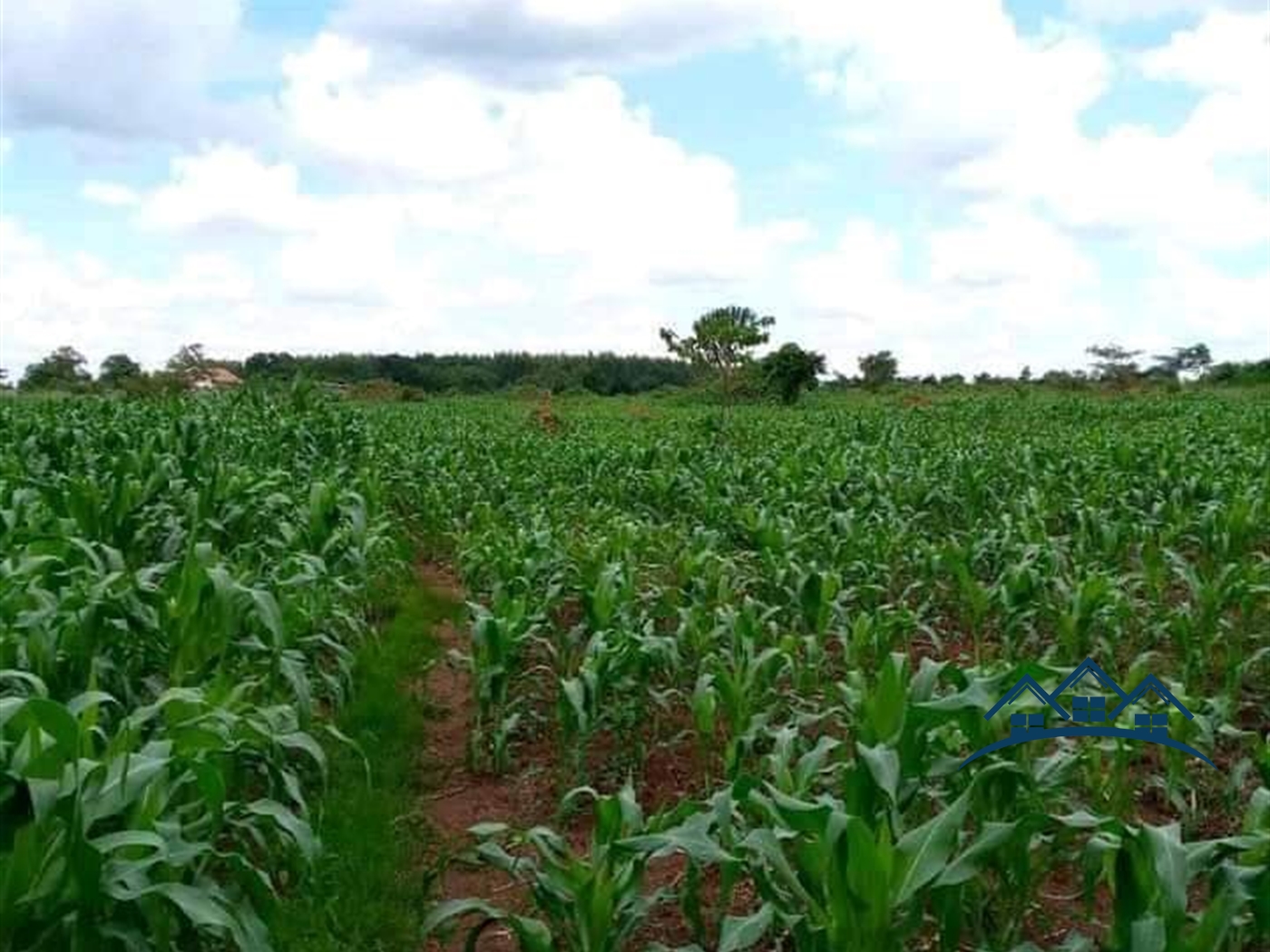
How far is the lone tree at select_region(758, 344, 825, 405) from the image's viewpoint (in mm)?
33719

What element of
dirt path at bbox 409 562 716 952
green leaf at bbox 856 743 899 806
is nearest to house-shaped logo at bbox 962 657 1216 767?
green leaf at bbox 856 743 899 806

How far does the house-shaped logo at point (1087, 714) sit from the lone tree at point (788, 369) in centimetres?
2997

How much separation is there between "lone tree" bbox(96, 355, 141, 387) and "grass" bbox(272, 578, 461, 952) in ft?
54.6

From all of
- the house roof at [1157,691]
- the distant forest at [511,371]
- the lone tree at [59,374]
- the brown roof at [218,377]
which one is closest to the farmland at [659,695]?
the house roof at [1157,691]

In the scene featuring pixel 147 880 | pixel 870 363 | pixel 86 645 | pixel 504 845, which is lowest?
pixel 504 845

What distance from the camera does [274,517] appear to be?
686cm

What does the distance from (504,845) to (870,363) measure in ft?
141

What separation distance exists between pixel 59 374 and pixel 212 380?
16.8 meters

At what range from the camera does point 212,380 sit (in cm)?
2169

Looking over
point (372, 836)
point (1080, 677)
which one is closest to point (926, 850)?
point (1080, 677)

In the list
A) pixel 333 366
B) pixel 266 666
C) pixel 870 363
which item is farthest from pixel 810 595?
pixel 333 366

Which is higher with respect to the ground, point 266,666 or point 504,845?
point 266,666

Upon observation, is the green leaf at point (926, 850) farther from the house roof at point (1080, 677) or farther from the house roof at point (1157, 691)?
the house roof at point (1157, 691)

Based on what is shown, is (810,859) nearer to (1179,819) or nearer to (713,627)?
(1179,819)
